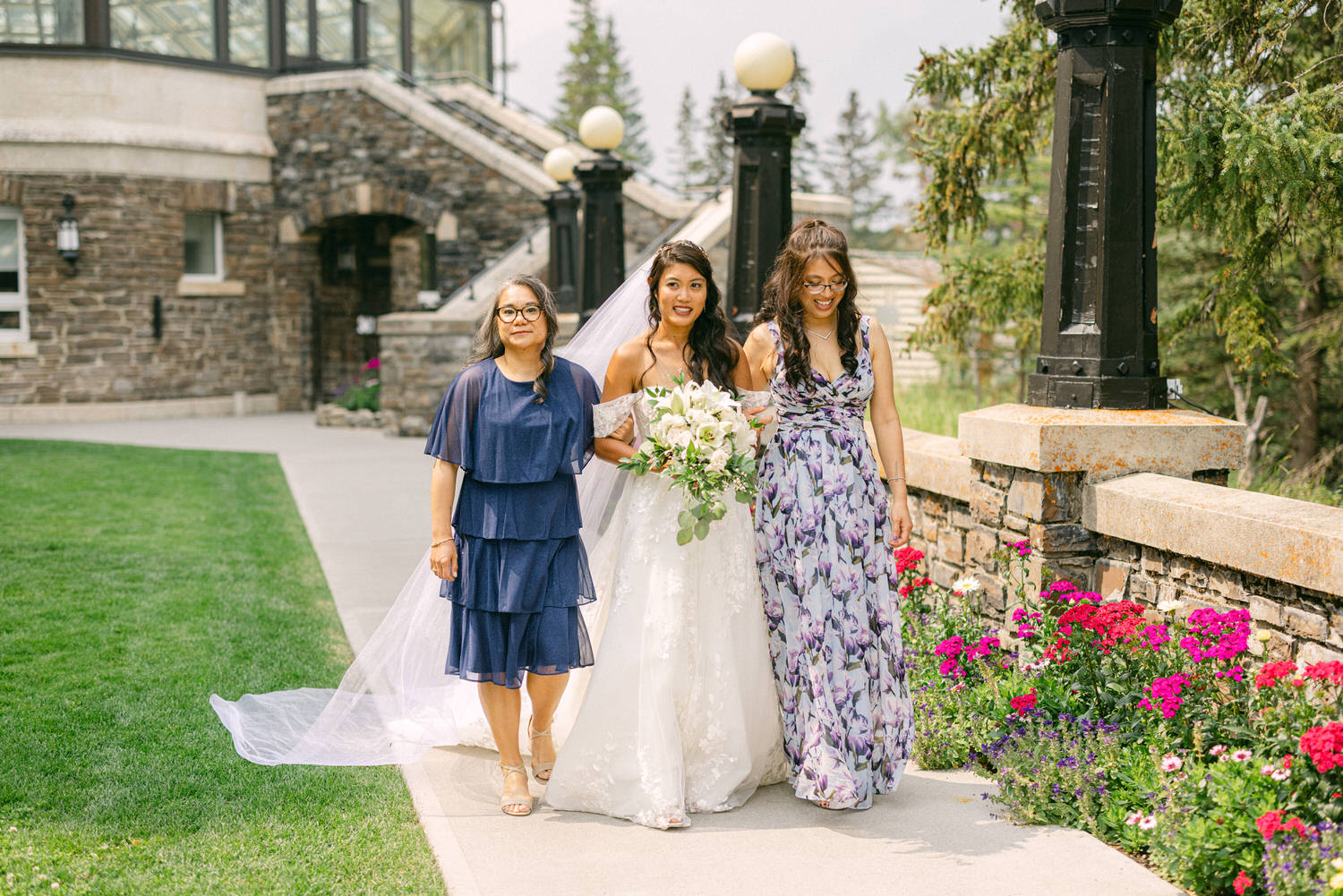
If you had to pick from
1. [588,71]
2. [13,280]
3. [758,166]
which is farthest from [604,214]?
[588,71]

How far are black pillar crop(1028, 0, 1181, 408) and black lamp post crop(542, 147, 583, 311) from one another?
1083 centimetres

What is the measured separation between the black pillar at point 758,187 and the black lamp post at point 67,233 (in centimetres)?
1327

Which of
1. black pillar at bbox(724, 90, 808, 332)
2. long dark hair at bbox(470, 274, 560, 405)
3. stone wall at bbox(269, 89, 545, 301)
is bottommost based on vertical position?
long dark hair at bbox(470, 274, 560, 405)

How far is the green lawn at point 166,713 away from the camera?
139 inches

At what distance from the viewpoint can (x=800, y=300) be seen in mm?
4148

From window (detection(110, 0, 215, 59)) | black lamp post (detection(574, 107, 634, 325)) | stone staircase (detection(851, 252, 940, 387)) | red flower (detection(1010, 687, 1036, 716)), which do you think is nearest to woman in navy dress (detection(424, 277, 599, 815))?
red flower (detection(1010, 687, 1036, 716))

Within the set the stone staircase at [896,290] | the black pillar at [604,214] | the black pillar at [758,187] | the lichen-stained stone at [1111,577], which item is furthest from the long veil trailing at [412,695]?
the stone staircase at [896,290]

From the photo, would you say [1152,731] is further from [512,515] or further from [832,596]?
[512,515]

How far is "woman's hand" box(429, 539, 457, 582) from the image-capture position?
4000mm

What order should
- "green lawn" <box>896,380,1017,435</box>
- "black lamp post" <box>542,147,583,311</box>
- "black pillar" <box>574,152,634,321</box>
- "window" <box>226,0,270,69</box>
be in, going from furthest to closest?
"window" <box>226,0,270,69</box>
"black lamp post" <box>542,147,583,311</box>
"black pillar" <box>574,152,634,321</box>
"green lawn" <box>896,380,1017,435</box>

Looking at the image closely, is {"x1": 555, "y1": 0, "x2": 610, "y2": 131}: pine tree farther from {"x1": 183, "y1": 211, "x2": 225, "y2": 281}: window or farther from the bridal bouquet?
the bridal bouquet

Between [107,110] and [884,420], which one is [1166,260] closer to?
[884,420]

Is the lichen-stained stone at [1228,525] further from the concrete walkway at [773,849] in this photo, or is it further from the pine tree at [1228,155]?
the pine tree at [1228,155]

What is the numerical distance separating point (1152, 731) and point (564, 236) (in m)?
12.8
